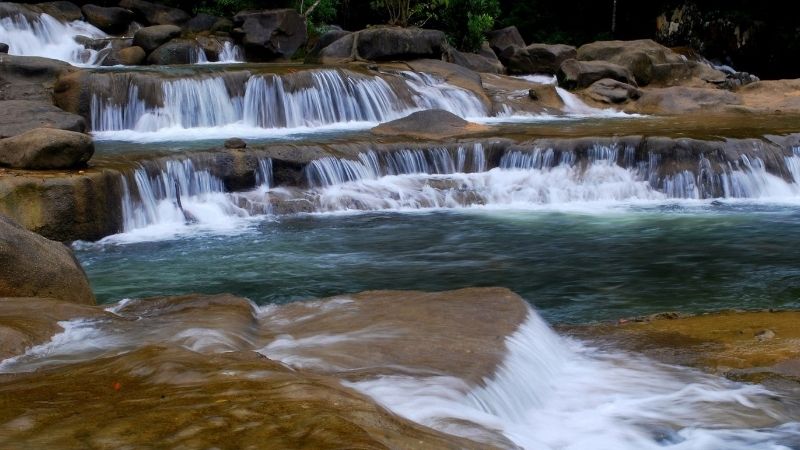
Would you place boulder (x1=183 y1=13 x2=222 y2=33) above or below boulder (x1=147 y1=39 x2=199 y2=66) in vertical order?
above

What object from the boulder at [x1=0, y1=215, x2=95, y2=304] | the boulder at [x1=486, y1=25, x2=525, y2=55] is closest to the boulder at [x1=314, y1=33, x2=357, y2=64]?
the boulder at [x1=486, y1=25, x2=525, y2=55]

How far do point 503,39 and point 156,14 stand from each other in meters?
9.66

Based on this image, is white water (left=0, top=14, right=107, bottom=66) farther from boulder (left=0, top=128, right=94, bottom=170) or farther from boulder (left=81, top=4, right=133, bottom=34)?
boulder (left=0, top=128, right=94, bottom=170)

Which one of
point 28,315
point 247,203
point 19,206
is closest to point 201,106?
point 247,203

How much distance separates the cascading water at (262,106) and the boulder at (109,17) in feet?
30.6

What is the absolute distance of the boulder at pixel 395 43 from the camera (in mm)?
21938

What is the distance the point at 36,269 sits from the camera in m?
6.51

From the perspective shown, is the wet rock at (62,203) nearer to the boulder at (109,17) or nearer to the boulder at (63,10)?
the boulder at (63,10)

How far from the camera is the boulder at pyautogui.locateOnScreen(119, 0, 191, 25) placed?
26891 millimetres

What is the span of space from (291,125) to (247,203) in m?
5.44

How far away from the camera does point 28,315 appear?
5.63 meters

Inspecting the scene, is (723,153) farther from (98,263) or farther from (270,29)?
(270,29)

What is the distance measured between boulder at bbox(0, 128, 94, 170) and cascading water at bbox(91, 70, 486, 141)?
188 inches

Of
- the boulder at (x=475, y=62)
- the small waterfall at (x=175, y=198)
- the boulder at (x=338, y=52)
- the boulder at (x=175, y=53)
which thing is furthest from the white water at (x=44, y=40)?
the small waterfall at (x=175, y=198)
